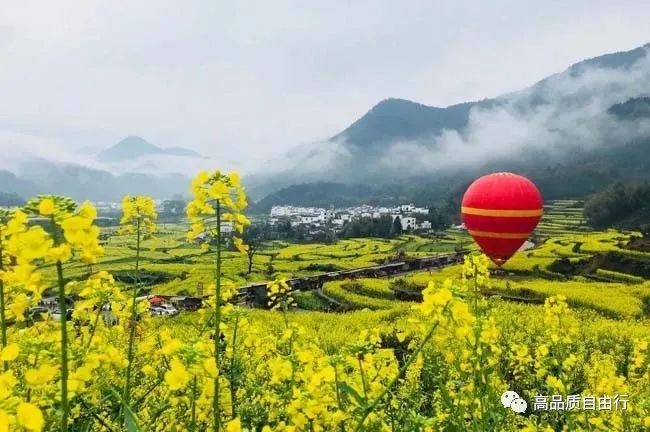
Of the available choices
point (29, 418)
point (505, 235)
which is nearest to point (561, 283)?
point (505, 235)

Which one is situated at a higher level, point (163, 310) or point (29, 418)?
point (29, 418)

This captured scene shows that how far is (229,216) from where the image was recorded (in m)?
3.30

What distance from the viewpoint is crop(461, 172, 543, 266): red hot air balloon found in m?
11.7

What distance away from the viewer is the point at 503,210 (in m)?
11.8

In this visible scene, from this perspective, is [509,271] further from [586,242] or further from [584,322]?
[584,322]

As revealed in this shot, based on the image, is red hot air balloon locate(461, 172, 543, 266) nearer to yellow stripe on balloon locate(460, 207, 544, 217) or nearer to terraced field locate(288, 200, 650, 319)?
yellow stripe on balloon locate(460, 207, 544, 217)

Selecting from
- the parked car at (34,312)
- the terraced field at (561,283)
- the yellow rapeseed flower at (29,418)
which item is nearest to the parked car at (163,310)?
the terraced field at (561,283)

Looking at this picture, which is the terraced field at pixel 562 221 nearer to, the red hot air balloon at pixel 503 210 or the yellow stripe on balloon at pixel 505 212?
the red hot air balloon at pixel 503 210

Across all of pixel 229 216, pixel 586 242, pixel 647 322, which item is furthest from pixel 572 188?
pixel 229 216

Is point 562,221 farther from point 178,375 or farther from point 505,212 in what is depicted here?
point 178,375

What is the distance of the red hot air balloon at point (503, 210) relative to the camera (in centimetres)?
1170

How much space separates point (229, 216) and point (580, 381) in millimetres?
8978

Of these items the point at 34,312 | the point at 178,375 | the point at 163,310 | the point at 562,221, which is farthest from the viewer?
the point at 562,221

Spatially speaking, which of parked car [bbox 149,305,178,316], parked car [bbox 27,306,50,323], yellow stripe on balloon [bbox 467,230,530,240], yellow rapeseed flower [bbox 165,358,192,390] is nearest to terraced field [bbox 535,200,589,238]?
parked car [bbox 149,305,178,316]
